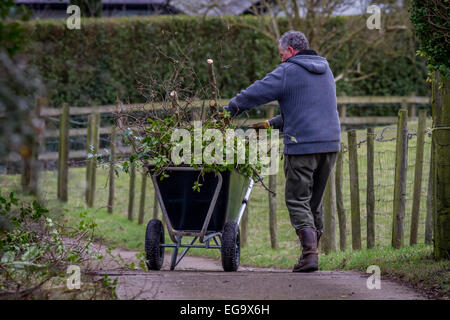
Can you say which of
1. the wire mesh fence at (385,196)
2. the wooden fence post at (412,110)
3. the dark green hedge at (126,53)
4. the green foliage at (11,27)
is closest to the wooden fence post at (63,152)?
the wire mesh fence at (385,196)

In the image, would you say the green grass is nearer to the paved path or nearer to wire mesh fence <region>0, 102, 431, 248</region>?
wire mesh fence <region>0, 102, 431, 248</region>

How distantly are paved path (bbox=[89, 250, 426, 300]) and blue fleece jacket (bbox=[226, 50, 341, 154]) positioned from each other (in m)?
1.05

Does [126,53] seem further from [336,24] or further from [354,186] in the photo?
[354,186]

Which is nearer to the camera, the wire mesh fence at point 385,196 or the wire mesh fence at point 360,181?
the wire mesh fence at point 385,196

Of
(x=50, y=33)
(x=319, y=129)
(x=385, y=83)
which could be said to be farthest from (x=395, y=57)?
(x=319, y=129)

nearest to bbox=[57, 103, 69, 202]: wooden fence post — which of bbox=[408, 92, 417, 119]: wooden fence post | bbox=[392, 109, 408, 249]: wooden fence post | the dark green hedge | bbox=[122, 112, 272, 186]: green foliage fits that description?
the dark green hedge

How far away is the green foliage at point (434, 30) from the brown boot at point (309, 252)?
5.02 feet

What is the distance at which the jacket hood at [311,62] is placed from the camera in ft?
16.8

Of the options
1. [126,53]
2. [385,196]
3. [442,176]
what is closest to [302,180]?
[442,176]

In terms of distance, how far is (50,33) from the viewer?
1576 centimetres

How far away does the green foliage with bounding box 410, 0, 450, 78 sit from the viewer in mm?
4430

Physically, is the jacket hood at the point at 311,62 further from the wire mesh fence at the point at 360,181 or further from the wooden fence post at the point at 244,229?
the wooden fence post at the point at 244,229

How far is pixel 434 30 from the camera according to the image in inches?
177
